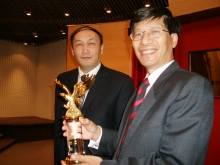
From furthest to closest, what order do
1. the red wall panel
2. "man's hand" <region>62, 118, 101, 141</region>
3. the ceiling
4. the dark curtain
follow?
1. the ceiling
2. the dark curtain
3. the red wall panel
4. "man's hand" <region>62, 118, 101, 141</region>

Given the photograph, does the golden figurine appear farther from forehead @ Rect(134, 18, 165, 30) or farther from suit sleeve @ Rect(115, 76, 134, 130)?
forehead @ Rect(134, 18, 165, 30)

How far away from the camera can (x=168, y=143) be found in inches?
33.4

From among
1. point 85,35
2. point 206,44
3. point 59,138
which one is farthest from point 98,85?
point 206,44

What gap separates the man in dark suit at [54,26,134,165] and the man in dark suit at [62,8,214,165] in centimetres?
47

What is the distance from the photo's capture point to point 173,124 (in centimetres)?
86

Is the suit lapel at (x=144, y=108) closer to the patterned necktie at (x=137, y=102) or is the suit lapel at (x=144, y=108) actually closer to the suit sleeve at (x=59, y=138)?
the patterned necktie at (x=137, y=102)

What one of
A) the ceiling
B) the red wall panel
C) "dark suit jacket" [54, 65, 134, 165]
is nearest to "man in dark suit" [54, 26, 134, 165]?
"dark suit jacket" [54, 65, 134, 165]

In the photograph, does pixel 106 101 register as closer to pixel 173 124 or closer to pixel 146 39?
pixel 146 39

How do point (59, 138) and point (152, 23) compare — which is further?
point (59, 138)

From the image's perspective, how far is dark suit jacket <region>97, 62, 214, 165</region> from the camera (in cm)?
82

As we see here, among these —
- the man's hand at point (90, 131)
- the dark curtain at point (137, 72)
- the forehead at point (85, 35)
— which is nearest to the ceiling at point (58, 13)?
the dark curtain at point (137, 72)

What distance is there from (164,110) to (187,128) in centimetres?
13

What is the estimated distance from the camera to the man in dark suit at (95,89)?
5.65 ft

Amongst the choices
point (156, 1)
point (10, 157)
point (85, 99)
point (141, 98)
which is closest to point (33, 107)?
point (10, 157)
